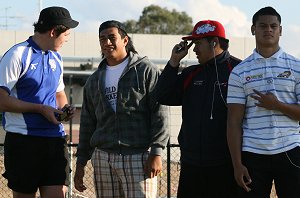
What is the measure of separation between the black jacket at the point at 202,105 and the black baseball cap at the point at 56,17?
91cm

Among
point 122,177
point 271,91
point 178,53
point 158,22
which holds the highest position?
point 158,22

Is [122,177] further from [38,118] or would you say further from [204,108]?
[204,108]

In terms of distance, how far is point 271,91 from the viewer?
491 centimetres

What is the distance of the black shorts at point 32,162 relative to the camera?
18.2ft

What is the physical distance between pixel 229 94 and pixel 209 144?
1.45 ft

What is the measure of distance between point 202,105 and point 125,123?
762mm

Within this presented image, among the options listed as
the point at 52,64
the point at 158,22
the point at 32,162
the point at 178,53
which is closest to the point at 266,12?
the point at 178,53

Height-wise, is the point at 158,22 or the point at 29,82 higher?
the point at 158,22

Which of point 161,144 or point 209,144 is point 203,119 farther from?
point 161,144

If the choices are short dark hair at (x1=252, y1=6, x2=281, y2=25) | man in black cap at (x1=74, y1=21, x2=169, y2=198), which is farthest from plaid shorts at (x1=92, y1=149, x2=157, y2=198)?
short dark hair at (x1=252, y1=6, x2=281, y2=25)

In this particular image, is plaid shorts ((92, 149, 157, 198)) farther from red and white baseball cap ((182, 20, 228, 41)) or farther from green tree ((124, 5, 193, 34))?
green tree ((124, 5, 193, 34))

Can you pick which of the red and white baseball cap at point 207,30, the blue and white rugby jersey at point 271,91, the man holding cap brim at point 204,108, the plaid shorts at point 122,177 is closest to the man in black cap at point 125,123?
the plaid shorts at point 122,177

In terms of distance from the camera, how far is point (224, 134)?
17.2ft

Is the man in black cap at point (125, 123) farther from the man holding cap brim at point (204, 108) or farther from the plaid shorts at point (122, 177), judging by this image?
the man holding cap brim at point (204, 108)
